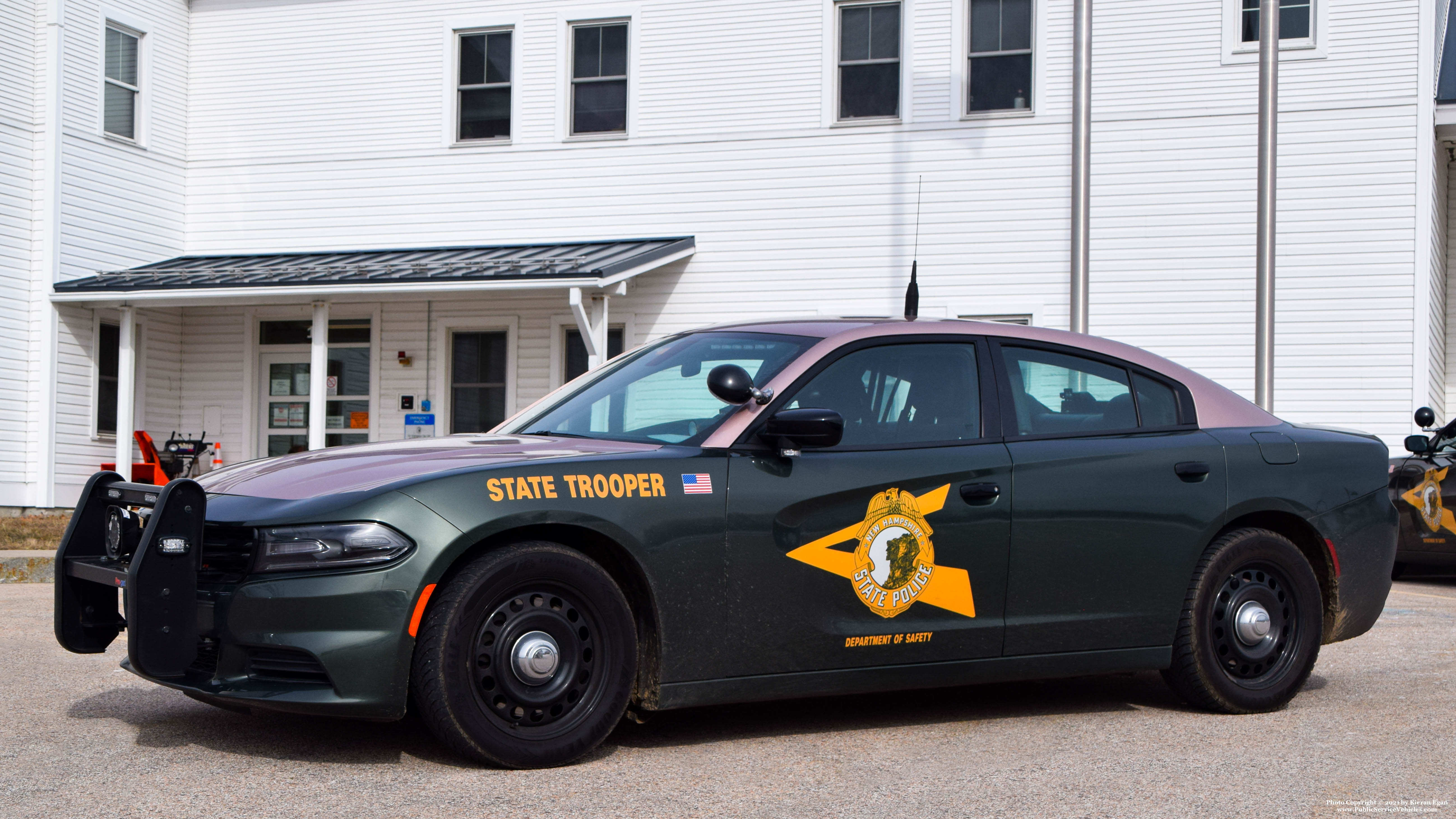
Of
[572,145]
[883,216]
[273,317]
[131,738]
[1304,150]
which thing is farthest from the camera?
[273,317]

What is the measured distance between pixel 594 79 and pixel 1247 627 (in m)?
14.0

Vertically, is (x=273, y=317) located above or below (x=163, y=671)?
above

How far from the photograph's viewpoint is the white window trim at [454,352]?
60.1 ft

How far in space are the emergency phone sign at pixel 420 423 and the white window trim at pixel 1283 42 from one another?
10.5 metres

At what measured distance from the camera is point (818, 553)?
15.9 ft

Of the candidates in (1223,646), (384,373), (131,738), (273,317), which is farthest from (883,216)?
(131,738)

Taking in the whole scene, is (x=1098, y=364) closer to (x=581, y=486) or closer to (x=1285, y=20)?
(x=581, y=486)

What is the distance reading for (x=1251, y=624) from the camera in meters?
5.65

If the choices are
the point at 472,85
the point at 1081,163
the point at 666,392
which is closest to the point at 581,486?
the point at 666,392

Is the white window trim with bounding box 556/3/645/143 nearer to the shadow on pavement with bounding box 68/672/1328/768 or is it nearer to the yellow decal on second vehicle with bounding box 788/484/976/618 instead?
the shadow on pavement with bounding box 68/672/1328/768

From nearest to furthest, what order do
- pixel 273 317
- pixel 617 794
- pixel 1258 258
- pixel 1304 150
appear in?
pixel 617 794 < pixel 1258 258 < pixel 1304 150 < pixel 273 317

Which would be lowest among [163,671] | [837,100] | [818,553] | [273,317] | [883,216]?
[163,671]

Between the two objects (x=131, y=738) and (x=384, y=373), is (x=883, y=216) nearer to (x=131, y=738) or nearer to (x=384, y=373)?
(x=384, y=373)

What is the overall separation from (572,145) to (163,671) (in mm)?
14491
